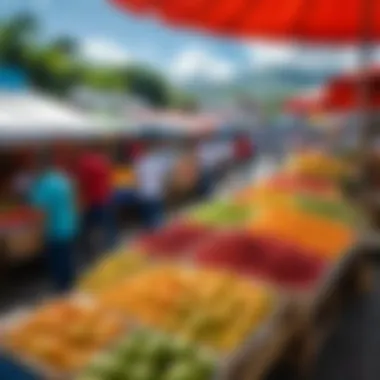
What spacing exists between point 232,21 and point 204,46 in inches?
33.5

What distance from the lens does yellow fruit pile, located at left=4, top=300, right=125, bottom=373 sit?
1.56 m

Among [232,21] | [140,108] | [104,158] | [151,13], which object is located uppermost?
[104,158]

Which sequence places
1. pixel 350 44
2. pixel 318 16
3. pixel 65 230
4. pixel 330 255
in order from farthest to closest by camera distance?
pixel 65 230 → pixel 330 255 → pixel 350 44 → pixel 318 16

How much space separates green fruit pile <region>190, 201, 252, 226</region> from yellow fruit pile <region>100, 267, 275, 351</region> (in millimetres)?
711

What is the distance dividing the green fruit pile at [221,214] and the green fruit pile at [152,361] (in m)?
1.25

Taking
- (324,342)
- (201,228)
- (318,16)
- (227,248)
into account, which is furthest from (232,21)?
(324,342)

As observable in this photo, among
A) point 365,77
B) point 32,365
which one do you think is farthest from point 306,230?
point 32,365

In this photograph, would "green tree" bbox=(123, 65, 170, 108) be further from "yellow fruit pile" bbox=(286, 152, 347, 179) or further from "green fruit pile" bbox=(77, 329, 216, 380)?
"yellow fruit pile" bbox=(286, 152, 347, 179)

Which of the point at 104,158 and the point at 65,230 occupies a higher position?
the point at 104,158

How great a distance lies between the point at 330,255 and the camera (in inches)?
105

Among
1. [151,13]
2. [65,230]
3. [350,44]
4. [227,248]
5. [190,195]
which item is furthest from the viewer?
[190,195]

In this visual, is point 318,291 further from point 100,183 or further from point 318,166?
point 318,166

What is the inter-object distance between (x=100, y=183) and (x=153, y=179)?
291 mm

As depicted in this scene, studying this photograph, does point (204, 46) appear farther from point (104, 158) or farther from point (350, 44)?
point (104, 158)
